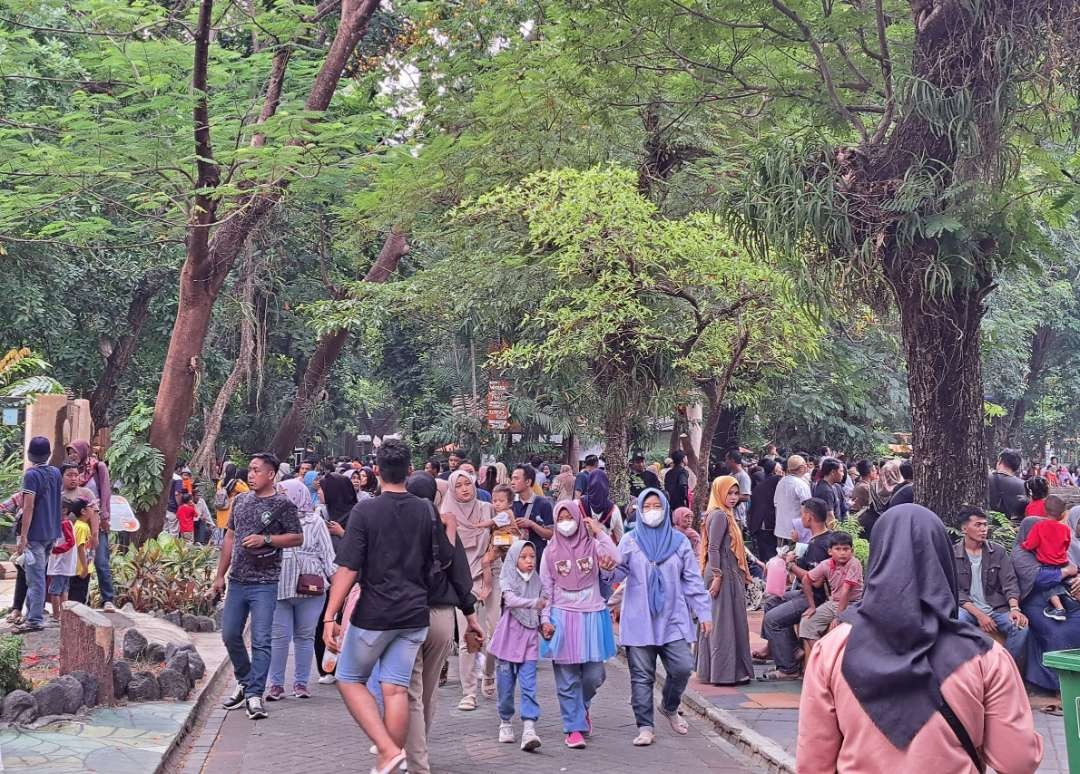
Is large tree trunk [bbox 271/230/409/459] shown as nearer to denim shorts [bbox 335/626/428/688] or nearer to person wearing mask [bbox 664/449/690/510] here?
person wearing mask [bbox 664/449/690/510]

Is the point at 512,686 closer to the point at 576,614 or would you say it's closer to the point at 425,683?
the point at 576,614

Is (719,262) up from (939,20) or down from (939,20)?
down

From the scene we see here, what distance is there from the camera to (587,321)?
17719mm

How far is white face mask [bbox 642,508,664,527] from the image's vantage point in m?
8.95

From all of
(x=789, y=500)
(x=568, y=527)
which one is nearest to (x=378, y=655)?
(x=568, y=527)

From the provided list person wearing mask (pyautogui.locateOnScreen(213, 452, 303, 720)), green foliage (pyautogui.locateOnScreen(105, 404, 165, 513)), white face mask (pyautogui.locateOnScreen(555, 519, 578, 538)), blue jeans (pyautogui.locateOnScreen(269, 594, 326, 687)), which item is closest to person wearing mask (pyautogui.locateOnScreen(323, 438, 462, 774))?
white face mask (pyautogui.locateOnScreen(555, 519, 578, 538))

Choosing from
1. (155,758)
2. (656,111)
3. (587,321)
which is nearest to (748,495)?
(587,321)

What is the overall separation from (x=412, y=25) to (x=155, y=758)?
18.4 meters

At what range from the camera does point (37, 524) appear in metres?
11.4

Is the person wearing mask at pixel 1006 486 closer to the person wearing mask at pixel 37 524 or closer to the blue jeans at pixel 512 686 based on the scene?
the blue jeans at pixel 512 686

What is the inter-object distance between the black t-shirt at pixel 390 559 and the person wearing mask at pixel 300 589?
2.80m

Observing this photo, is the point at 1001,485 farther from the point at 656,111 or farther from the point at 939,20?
the point at 656,111

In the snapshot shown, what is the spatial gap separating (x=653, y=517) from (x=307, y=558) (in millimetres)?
2771

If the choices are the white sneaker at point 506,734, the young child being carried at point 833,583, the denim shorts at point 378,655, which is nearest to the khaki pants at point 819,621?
the young child being carried at point 833,583
